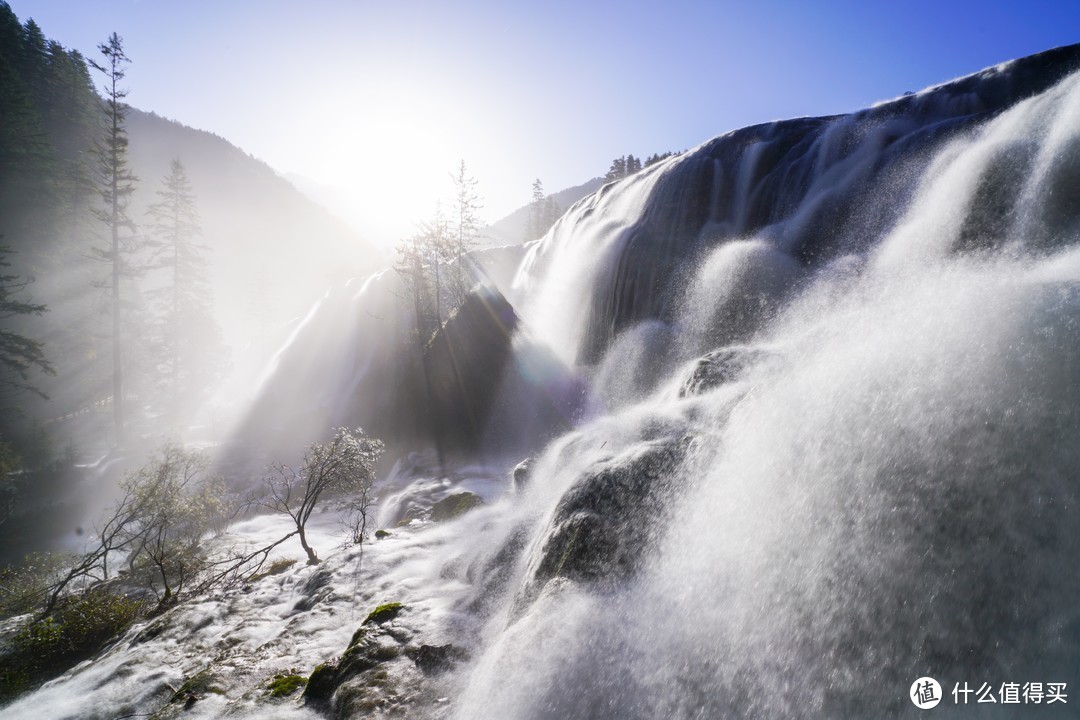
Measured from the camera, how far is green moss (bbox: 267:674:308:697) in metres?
5.69

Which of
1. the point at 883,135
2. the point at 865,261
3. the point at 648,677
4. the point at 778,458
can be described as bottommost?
the point at 648,677

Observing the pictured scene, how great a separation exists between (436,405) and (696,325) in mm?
13508

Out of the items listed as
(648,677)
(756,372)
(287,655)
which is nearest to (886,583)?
(648,677)

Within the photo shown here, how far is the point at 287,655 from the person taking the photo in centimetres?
672

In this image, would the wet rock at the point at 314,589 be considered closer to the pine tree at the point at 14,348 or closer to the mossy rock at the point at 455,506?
the mossy rock at the point at 455,506

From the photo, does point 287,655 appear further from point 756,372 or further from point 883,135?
point 883,135

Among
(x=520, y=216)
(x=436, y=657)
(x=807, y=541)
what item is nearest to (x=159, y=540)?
(x=436, y=657)

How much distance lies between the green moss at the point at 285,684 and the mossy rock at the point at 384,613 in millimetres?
1003

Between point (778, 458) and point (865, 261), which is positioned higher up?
point (865, 261)

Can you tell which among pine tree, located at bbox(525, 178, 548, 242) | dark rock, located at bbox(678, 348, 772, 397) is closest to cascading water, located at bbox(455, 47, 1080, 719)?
dark rock, located at bbox(678, 348, 772, 397)

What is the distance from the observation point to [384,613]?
6.82 meters

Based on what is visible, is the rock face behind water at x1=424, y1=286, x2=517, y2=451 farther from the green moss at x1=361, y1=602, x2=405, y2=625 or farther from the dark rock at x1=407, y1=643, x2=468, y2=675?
the dark rock at x1=407, y1=643, x2=468, y2=675

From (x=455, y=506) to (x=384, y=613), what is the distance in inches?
271

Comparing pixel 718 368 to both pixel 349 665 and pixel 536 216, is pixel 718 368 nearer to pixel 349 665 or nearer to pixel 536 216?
pixel 349 665
